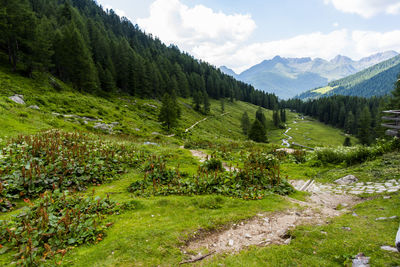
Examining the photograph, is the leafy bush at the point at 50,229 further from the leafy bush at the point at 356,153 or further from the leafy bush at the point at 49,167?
the leafy bush at the point at 356,153

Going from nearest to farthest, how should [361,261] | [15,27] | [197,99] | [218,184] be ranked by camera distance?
[361,261] < [218,184] < [15,27] < [197,99]

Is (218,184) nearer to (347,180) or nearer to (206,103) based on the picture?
(347,180)

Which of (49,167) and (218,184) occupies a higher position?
(49,167)

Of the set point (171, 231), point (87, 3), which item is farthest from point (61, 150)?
point (87, 3)

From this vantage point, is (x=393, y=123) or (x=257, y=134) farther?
(x=257, y=134)

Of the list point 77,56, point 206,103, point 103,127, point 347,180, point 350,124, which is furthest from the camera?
point 350,124

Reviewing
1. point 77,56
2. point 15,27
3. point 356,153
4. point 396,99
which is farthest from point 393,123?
point 15,27

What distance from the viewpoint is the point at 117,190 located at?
384 inches

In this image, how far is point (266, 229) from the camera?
6762 millimetres

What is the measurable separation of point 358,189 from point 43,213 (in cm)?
1402

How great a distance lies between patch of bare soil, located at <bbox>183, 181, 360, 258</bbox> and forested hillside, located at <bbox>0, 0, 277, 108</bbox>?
190 ft

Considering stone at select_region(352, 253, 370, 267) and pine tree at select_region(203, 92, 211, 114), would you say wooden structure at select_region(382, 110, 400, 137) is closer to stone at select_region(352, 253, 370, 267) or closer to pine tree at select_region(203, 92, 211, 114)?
stone at select_region(352, 253, 370, 267)

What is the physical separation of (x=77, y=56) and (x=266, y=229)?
66.9m

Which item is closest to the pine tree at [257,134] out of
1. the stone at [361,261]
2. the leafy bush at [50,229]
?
the leafy bush at [50,229]
